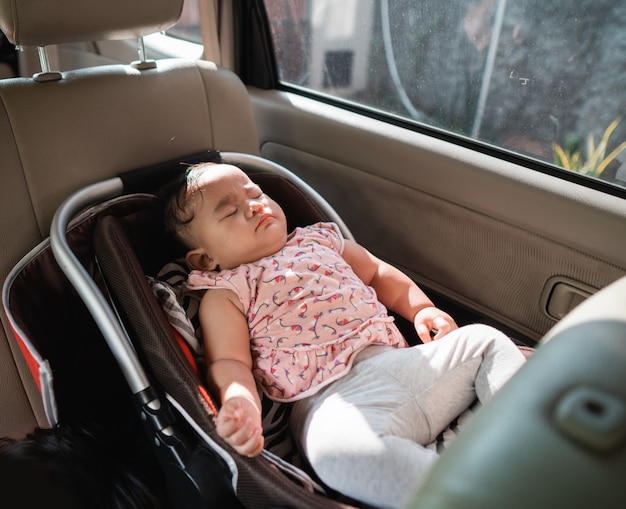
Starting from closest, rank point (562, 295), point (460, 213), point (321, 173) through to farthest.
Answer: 1. point (562, 295)
2. point (460, 213)
3. point (321, 173)

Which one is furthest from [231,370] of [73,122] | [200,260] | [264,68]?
[264,68]

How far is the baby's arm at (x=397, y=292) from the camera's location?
1.57 meters

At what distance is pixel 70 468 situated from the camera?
4.36 ft

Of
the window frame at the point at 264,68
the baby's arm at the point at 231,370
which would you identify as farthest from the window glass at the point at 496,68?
the baby's arm at the point at 231,370

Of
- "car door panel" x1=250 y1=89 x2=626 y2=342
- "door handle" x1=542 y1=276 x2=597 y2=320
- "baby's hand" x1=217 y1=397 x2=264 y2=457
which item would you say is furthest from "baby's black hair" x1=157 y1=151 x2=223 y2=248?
"door handle" x1=542 y1=276 x2=597 y2=320

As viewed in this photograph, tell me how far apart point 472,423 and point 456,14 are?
5.06 feet

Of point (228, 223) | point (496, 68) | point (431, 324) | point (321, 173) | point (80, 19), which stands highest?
point (80, 19)

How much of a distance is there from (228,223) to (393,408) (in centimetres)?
61

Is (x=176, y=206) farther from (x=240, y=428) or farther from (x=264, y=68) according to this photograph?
(x=264, y=68)

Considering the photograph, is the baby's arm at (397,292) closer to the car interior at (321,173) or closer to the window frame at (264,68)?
the car interior at (321,173)

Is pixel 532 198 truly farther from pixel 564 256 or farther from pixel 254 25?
pixel 254 25

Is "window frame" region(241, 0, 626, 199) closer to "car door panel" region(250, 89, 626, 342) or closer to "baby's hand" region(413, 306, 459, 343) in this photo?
"car door panel" region(250, 89, 626, 342)

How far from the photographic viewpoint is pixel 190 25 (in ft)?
9.00

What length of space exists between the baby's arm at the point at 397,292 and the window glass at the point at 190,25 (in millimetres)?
1469
